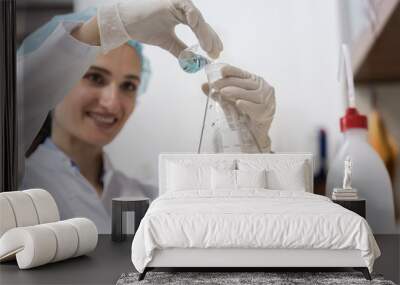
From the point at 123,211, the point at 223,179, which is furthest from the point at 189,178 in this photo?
the point at 123,211

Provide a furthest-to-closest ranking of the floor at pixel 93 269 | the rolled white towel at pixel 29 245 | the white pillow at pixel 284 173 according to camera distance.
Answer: the white pillow at pixel 284 173 → the rolled white towel at pixel 29 245 → the floor at pixel 93 269

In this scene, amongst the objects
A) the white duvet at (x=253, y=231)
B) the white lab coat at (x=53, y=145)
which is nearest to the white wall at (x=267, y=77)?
the white lab coat at (x=53, y=145)

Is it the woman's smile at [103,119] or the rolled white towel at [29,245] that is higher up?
the woman's smile at [103,119]

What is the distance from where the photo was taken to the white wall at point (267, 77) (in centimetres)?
526

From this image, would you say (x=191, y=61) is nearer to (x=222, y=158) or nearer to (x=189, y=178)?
(x=222, y=158)

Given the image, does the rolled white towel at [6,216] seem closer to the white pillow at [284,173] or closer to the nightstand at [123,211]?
the nightstand at [123,211]

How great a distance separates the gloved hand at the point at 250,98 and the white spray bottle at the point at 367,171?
0.70 m

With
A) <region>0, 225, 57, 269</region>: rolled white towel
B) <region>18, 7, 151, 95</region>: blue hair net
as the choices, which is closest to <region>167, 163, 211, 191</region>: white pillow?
<region>18, 7, 151, 95</region>: blue hair net

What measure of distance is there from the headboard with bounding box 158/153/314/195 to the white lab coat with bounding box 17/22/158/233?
0.92 ft

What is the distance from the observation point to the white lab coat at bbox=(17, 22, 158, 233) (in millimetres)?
5383

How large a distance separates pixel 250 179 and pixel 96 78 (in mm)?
1863

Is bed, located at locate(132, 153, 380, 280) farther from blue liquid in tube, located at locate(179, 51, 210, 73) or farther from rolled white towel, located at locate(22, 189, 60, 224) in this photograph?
blue liquid in tube, located at locate(179, 51, 210, 73)

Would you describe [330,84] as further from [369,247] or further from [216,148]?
[369,247]

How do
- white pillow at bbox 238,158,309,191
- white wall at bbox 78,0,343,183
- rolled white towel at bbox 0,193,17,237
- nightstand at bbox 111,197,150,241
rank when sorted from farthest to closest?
1. white wall at bbox 78,0,343,183
2. nightstand at bbox 111,197,150,241
3. white pillow at bbox 238,158,309,191
4. rolled white towel at bbox 0,193,17,237
